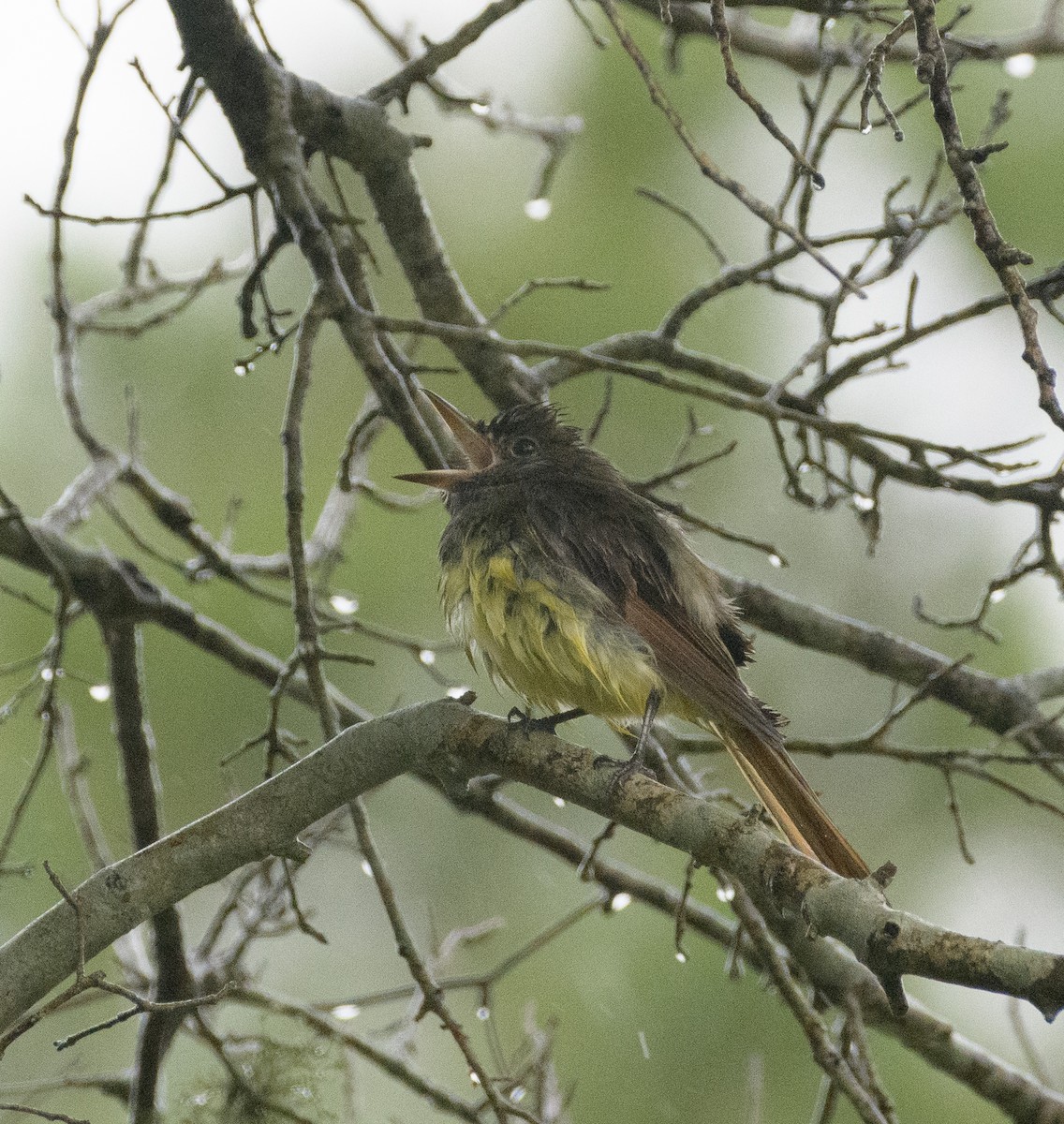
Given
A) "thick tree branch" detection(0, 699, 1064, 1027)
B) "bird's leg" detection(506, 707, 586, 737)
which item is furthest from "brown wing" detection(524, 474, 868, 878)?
"thick tree branch" detection(0, 699, 1064, 1027)

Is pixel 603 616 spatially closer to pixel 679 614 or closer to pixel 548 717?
pixel 679 614

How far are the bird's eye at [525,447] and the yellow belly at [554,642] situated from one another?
0.55m

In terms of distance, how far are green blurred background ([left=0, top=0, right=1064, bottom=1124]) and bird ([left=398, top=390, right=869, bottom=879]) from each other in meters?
2.68

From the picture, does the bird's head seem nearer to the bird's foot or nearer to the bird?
the bird

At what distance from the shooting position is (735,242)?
8992 mm

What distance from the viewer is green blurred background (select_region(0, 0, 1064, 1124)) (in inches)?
261

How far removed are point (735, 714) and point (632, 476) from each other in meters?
4.36

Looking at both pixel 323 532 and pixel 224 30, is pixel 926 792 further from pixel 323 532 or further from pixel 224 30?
pixel 224 30

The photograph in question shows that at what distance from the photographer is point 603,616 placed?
11.1ft

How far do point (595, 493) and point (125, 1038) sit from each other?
3.96m

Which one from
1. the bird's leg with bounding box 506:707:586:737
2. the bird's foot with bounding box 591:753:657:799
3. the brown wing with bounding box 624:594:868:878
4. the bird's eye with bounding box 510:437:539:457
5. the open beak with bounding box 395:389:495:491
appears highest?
the open beak with bounding box 395:389:495:491

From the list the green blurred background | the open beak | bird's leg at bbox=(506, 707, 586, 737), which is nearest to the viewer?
bird's leg at bbox=(506, 707, 586, 737)

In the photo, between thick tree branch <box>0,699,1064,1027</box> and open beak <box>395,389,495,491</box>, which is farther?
open beak <box>395,389,495,491</box>

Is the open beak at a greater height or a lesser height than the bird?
greater
